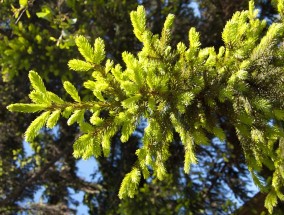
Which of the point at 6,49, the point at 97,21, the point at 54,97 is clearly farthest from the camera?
the point at 97,21

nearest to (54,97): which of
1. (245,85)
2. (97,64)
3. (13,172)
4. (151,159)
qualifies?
(97,64)

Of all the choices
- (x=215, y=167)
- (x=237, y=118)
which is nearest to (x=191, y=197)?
(x=215, y=167)

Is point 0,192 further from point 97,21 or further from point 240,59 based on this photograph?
point 240,59

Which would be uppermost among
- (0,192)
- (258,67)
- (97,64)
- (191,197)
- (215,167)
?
(0,192)

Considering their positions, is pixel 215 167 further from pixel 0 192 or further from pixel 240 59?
pixel 240 59

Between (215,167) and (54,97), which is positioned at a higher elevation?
(215,167)

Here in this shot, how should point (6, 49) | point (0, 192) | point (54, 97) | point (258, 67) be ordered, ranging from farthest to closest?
point (0, 192), point (6, 49), point (258, 67), point (54, 97)

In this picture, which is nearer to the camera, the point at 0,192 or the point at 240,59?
the point at 240,59
